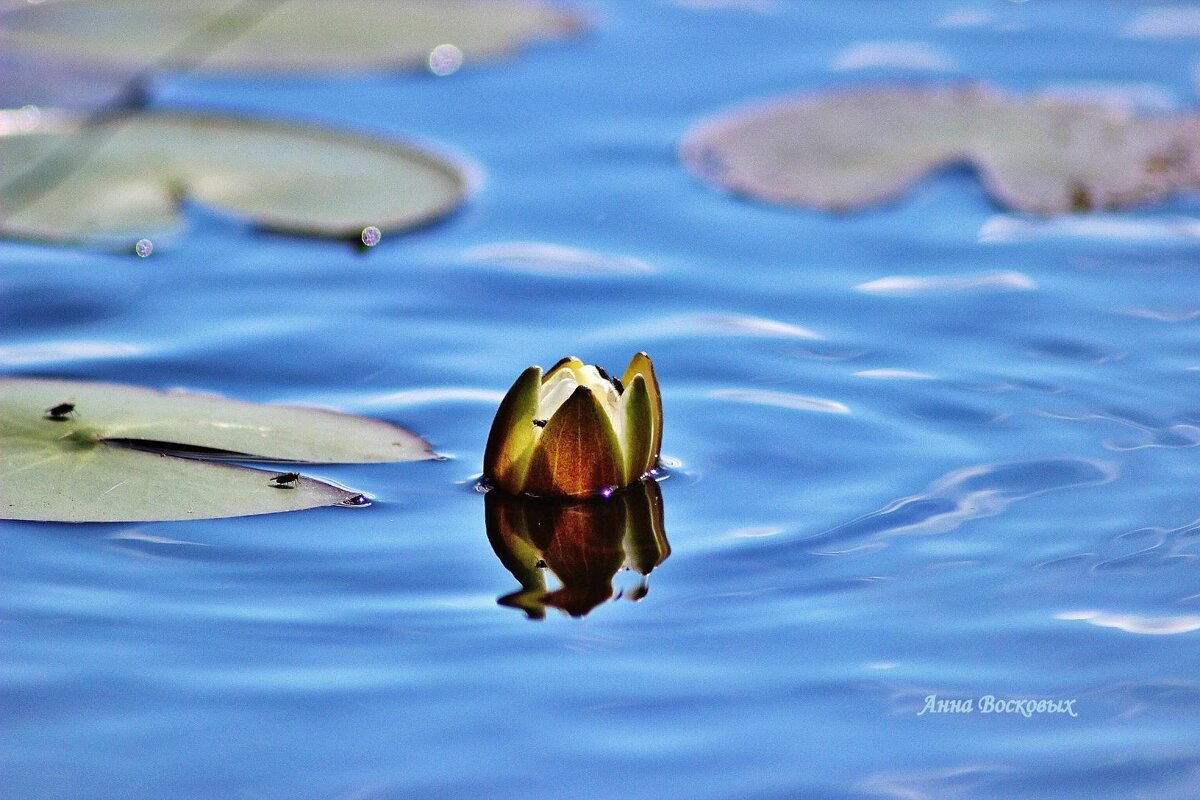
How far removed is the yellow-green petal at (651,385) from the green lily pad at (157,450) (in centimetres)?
49

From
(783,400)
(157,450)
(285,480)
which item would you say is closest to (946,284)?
(783,400)

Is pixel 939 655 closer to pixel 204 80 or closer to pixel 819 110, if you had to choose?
pixel 819 110

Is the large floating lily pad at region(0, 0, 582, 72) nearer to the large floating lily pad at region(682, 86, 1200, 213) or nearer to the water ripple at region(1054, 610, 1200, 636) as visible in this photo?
the large floating lily pad at region(682, 86, 1200, 213)

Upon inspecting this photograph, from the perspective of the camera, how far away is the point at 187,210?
187 inches

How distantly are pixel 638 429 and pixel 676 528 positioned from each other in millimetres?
209

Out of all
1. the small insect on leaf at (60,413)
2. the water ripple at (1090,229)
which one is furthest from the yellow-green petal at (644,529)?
the water ripple at (1090,229)

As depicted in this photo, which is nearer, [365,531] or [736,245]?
[365,531]

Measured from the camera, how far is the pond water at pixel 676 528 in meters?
2.35

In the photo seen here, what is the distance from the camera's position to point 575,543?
9.68ft

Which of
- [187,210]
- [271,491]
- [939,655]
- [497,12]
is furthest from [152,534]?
[497,12]

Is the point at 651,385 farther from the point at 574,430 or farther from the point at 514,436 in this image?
the point at 514,436

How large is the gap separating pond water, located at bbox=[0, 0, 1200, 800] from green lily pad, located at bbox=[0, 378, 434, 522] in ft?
0.23

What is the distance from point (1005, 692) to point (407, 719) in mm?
968

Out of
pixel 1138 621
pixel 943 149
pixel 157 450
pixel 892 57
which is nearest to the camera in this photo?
pixel 1138 621
